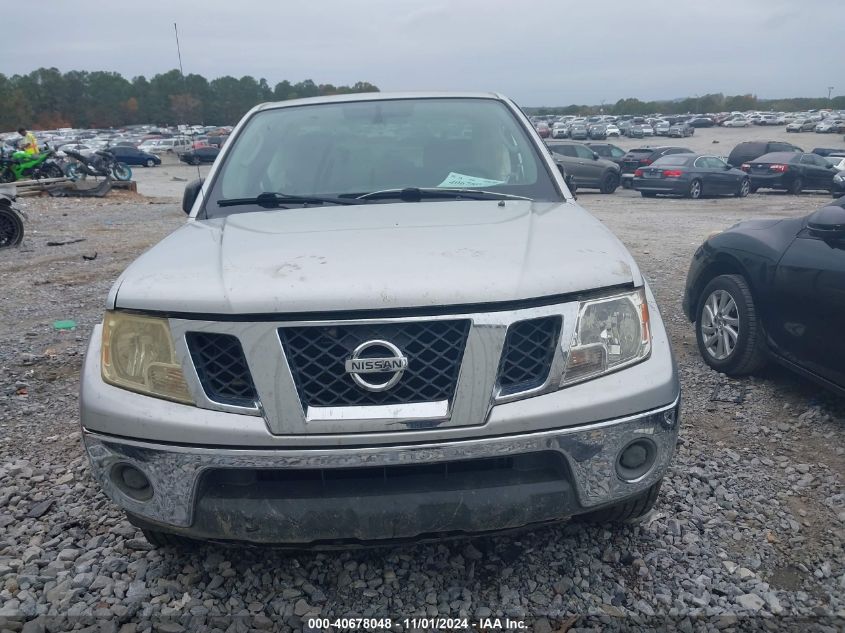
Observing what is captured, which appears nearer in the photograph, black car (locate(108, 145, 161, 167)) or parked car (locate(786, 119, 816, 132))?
black car (locate(108, 145, 161, 167))

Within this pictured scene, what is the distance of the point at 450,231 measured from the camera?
100 inches

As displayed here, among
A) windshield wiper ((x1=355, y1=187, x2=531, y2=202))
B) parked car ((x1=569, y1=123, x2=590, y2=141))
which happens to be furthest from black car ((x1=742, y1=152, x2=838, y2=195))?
parked car ((x1=569, y1=123, x2=590, y2=141))

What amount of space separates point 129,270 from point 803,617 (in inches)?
104

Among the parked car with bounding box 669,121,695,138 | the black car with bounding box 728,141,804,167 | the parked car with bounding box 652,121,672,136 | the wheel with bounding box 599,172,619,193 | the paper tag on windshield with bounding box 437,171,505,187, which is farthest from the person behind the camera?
the parked car with bounding box 652,121,672,136

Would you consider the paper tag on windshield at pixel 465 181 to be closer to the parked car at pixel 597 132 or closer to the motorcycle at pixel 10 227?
the motorcycle at pixel 10 227

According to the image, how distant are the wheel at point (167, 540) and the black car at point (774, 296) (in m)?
3.23

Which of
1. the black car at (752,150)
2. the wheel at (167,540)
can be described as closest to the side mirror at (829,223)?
the wheel at (167,540)

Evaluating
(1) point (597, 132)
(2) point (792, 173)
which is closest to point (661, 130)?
(1) point (597, 132)

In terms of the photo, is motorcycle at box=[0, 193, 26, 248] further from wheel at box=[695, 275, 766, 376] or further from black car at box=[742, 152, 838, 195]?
black car at box=[742, 152, 838, 195]

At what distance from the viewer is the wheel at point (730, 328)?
4266 millimetres

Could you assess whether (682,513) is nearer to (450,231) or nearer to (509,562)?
(509,562)

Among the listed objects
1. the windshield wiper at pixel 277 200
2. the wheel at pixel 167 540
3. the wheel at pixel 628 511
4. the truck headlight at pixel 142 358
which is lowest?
the wheel at pixel 167 540

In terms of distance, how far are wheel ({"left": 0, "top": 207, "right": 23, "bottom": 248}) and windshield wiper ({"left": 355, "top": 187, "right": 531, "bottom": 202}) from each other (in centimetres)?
979

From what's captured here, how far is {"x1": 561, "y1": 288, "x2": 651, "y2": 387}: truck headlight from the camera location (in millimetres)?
2133
